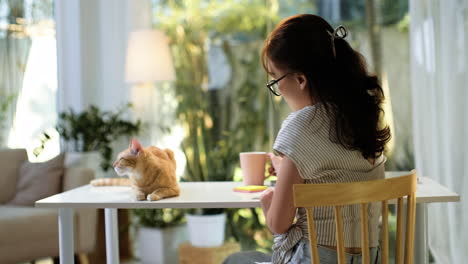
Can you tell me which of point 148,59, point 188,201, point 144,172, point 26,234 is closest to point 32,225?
point 26,234

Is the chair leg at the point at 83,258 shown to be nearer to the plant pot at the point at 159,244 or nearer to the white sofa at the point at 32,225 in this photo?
the white sofa at the point at 32,225

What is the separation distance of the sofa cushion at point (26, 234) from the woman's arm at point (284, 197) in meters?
2.11

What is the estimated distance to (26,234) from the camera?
Answer: 3.04 m

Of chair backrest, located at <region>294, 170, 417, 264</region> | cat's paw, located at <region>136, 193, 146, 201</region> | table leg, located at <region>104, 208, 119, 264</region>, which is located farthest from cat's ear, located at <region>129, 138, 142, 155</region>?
chair backrest, located at <region>294, 170, 417, 264</region>

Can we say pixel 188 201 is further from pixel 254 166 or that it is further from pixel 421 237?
pixel 421 237

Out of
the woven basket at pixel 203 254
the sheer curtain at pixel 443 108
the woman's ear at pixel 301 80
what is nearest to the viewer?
the woman's ear at pixel 301 80

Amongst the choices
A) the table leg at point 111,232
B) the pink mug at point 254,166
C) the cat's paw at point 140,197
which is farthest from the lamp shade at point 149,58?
the cat's paw at point 140,197

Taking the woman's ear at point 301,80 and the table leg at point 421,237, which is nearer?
the woman's ear at point 301,80

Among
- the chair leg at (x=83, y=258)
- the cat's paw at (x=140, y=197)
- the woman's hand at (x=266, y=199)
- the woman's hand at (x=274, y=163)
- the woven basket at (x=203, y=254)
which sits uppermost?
the woman's hand at (x=274, y=163)

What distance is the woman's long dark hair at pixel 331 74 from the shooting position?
1.32 metres

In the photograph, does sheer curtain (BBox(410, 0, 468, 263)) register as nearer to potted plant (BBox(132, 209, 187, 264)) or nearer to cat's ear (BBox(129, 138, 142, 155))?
potted plant (BBox(132, 209, 187, 264))

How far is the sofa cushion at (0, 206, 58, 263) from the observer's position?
2955mm

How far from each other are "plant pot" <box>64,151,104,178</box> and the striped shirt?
238cm

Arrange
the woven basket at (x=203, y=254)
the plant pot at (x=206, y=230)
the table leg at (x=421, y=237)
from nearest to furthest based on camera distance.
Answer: the table leg at (x=421, y=237) < the woven basket at (x=203, y=254) < the plant pot at (x=206, y=230)
